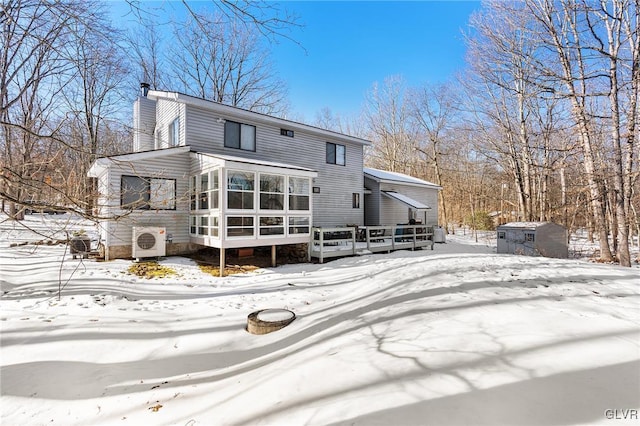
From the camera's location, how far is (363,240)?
13.7 m

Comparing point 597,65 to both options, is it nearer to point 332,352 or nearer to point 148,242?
point 332,352

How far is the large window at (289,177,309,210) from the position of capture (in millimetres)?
9918

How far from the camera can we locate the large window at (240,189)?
8.42 m

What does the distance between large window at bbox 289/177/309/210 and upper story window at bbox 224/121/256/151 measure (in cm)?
291

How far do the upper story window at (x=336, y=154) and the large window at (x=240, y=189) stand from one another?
6086mm

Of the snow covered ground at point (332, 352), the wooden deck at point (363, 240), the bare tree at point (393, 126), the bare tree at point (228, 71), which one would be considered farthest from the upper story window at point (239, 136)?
the bare tree at point (393, 126)

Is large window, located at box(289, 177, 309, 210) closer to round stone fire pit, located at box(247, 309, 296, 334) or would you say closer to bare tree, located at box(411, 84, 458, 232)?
round stone fire pit, located at box(247, 309, 296, 334)

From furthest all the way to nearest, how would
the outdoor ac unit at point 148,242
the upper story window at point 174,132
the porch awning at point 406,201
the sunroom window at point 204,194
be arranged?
the porch awning at point 406,201 < the upper story window at point 174,132 < the sunroom window at point 204,194 < the outdoor ac unit at point 148,242

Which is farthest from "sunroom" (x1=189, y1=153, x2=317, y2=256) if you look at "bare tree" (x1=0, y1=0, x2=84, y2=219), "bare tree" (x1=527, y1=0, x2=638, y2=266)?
"bare tree" (x1=527, y1=0, x2=638, y2=266)

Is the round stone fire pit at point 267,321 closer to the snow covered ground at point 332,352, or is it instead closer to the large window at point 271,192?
the snow covered ground at point 332,352

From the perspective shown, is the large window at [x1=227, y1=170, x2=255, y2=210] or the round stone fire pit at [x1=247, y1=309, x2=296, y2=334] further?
the large window at [x1=227, y1=170, x2=255, y2=210]

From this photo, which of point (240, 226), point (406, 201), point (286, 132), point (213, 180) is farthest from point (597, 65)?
point (213, 180)

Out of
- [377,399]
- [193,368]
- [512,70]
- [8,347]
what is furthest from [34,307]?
[512,70]

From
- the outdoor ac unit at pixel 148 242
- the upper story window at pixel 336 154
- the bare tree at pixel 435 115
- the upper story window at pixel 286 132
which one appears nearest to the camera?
the outdoor ac unit at pixel 148 242
